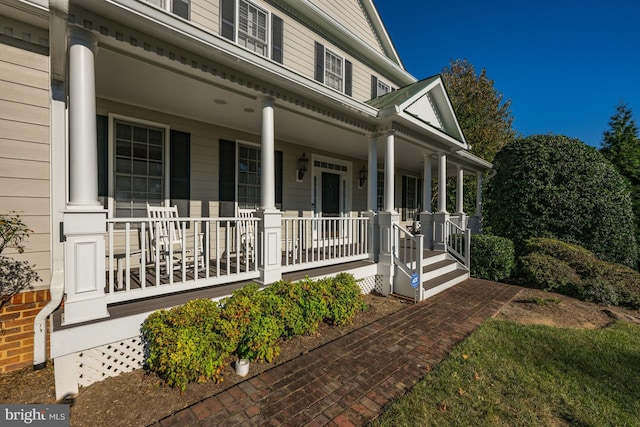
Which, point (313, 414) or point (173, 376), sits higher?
point (173, 376)

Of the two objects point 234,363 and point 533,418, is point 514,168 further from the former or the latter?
point 234,363

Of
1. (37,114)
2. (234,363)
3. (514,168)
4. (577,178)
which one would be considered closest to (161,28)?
(37,114)

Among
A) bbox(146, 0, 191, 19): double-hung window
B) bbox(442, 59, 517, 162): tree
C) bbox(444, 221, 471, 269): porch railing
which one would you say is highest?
bbox(442, 59, 517, 162): tree

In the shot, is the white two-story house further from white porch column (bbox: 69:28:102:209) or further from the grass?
the grass

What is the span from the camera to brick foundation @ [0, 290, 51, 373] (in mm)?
2908

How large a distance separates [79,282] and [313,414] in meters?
2.37

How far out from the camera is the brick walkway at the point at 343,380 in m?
2.35

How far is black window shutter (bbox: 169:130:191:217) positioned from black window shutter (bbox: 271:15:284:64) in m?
2.55

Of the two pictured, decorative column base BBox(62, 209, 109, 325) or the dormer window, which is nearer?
decorative column base BBox(62, 209, 109, 325)

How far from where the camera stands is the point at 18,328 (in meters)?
2.98

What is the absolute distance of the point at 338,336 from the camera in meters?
3.84

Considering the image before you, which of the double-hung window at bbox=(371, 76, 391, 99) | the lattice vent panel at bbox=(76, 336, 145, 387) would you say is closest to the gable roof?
the double-hung window at bbox=(371, 76, 391, 99)

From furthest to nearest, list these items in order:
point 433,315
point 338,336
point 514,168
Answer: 1. point 514,168
2. point 433,315
3. point 338,336

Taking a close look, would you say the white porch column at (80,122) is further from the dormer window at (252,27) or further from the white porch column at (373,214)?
the white porch column at (373,214)
